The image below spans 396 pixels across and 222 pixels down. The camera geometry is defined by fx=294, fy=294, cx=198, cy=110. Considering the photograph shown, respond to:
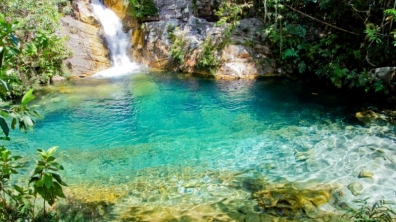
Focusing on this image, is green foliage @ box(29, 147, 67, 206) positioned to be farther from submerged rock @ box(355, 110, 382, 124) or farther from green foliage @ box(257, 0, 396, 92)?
green foliage @ box(257, 0, 396, 92)

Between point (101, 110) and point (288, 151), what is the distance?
595cm

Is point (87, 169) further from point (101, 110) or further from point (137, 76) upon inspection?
point (137, 76)

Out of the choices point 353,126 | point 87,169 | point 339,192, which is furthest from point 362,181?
point 87,169

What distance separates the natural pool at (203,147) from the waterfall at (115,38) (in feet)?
13.1

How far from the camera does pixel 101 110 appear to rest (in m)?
9.40

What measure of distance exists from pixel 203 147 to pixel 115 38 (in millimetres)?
10902

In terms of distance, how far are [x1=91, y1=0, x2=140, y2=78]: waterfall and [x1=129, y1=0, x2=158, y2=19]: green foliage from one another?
1276 millimetres

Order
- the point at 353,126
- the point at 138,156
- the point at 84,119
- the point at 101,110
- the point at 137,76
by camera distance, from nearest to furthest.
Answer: the point at 138,156
the point at 353,126
the point at 84,119
the point at 101,110
the point at 137,76

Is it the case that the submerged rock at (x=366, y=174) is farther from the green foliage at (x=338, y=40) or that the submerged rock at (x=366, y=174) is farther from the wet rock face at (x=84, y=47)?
the wet rock face at (x=84, y=47)

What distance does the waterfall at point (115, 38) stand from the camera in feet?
49.2

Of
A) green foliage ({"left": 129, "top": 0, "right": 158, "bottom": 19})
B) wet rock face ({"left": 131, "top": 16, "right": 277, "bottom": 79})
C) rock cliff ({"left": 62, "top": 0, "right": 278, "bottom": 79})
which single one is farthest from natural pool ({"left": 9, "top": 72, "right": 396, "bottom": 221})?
green foliage ({"left": 129, "top": 0, "right": 158, "bottom": 19})

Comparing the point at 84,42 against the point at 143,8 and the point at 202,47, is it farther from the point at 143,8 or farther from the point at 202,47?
the point at 202,47

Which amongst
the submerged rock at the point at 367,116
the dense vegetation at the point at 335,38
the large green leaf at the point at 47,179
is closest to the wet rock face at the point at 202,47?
the dense vegetation at the point at 335,38

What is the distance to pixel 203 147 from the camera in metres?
6.87
